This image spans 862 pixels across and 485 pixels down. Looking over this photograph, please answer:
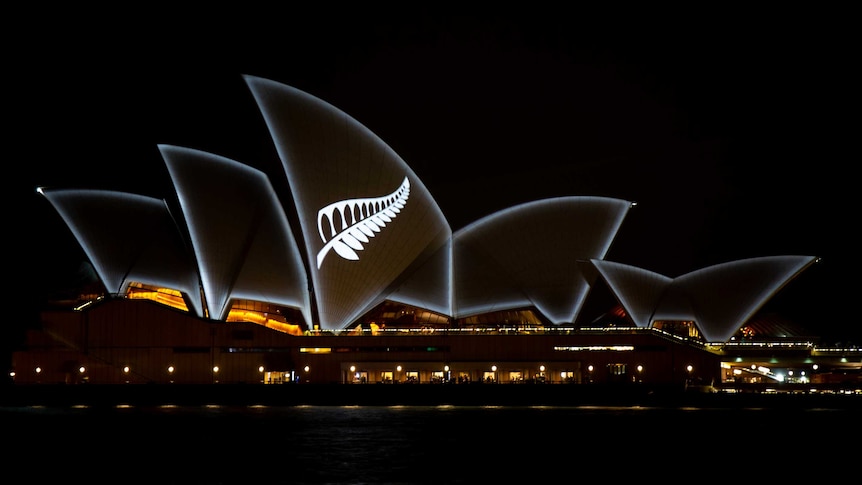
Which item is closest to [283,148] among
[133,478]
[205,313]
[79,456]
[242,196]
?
[242,196]

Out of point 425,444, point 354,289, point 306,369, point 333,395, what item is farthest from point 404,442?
point 306,369

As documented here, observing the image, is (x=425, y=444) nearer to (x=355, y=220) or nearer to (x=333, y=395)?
(x=333, y=395)

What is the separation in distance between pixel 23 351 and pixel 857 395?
4146cm

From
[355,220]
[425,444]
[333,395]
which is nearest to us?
[425,444]

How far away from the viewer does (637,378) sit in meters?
50.6

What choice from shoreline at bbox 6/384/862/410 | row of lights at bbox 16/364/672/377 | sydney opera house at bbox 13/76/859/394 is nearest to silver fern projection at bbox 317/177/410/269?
sydney opera house at bbox 13/76/859/394

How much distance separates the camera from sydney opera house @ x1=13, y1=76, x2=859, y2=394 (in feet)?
156

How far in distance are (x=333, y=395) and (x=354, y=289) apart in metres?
5.79

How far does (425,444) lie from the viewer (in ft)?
97.4

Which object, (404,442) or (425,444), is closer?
(425,444)

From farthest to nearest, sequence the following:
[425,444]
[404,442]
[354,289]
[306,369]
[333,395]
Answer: [306,369] → [354,289] → [333,395] → [404,442] → [425,444]

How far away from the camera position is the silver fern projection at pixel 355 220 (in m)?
47.6

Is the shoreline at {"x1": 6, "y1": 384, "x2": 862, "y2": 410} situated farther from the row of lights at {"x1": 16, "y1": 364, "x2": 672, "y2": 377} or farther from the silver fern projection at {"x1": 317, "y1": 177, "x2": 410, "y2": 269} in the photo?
the silver fern projection at {"x1": 317, "y1": 177, "x2": 410, "y2": 269}

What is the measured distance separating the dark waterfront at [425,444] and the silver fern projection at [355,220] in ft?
27.8
